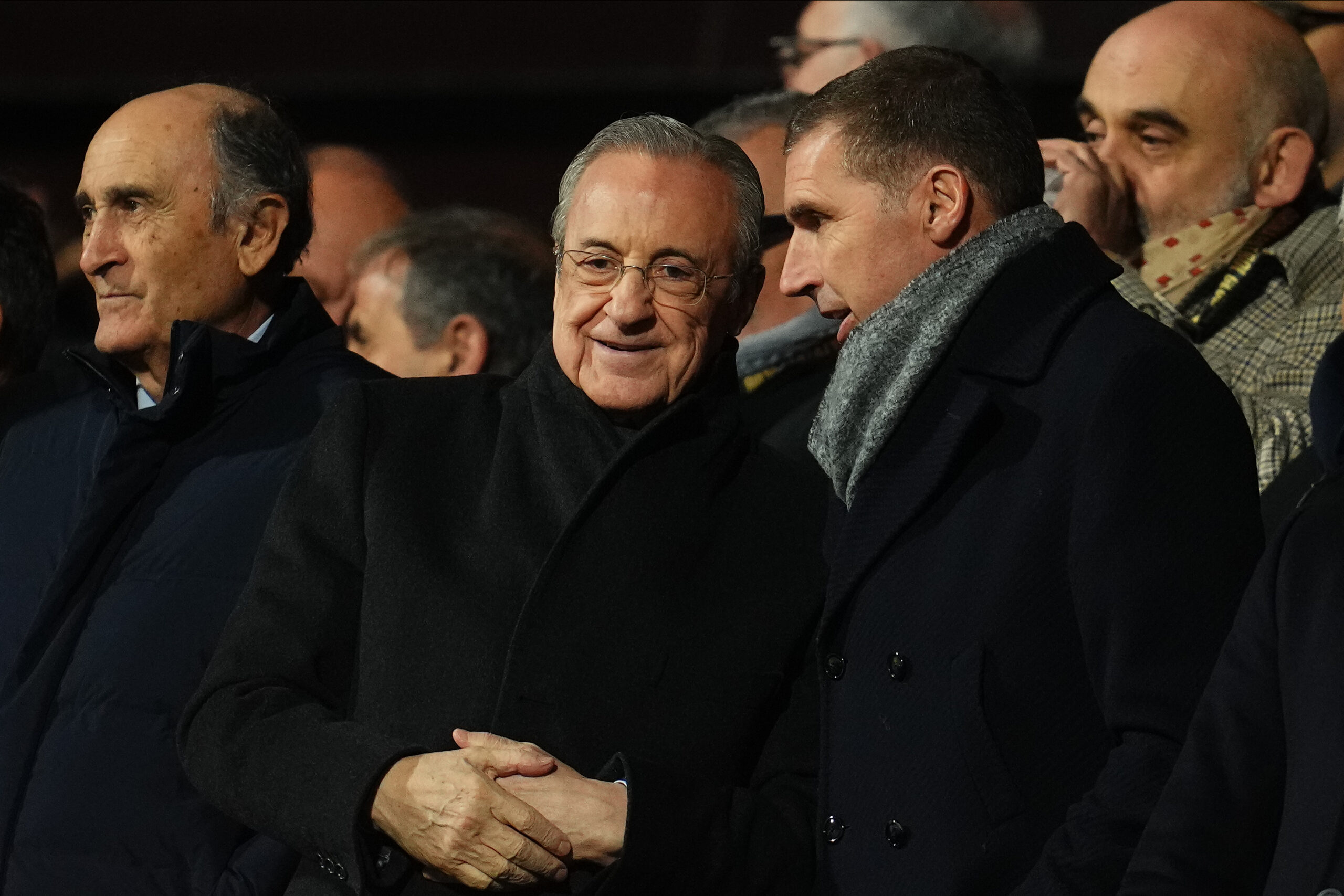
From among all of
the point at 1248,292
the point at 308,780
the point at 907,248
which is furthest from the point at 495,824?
the point at 1248,292

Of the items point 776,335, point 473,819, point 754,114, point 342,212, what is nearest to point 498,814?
point 473,819

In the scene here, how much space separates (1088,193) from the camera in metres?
4.09

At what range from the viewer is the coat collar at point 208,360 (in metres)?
3.27

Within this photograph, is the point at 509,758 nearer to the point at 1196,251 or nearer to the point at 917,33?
the point at 1196,251

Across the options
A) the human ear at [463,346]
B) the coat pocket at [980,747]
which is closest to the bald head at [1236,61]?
the human ear at [463,346]

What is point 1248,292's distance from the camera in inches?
158

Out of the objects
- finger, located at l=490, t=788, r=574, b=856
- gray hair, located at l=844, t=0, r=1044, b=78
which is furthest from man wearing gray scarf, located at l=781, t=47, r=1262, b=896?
gray hair, located at l=844, t=0, r=1044, b=78

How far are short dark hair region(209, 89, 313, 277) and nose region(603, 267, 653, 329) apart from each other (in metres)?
0.97

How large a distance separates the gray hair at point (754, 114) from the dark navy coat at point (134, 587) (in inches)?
54.9

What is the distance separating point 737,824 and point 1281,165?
7.75 ft

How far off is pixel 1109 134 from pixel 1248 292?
0.60m

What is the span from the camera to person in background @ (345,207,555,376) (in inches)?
185

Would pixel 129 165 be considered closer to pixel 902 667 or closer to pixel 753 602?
pixel 753 602

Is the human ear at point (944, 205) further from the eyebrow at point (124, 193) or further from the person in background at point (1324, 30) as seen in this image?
the person in background at point (1324, 30)
